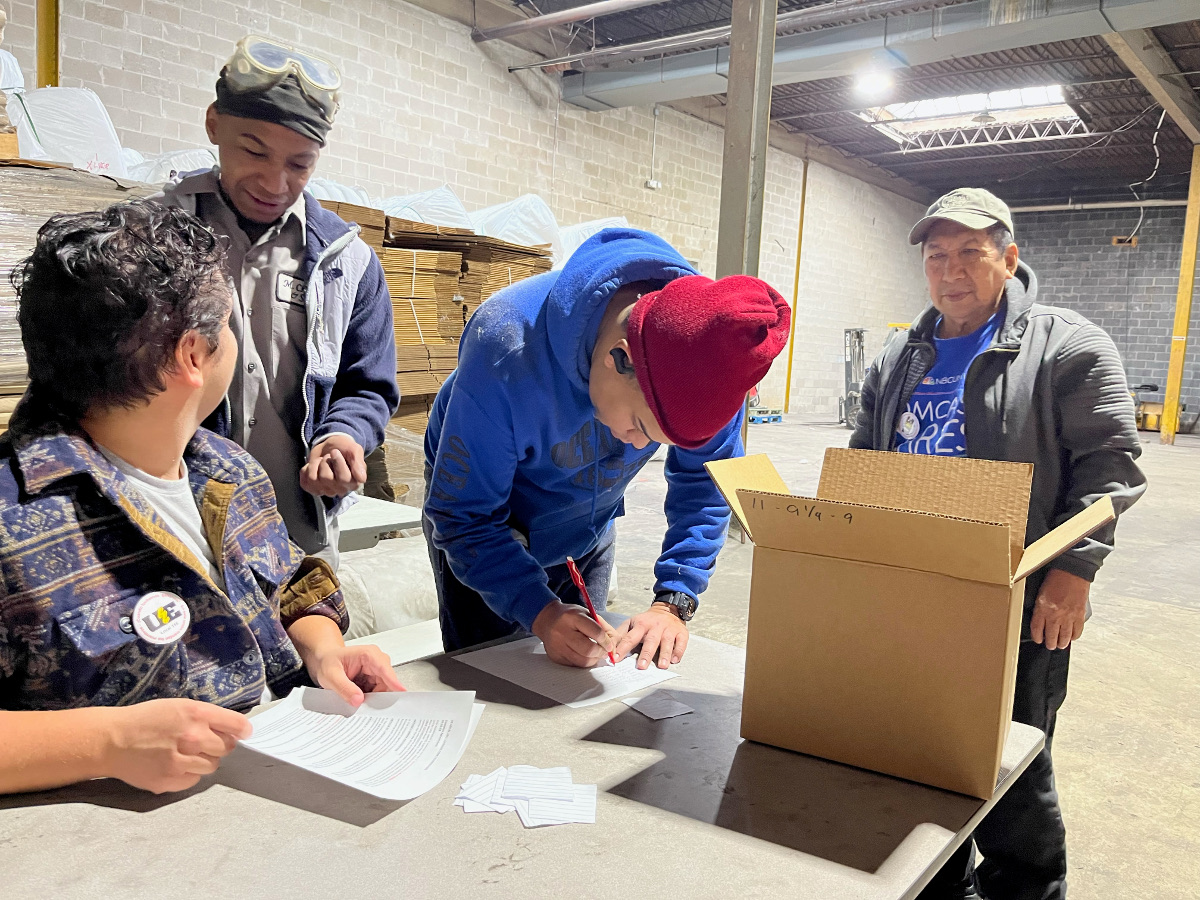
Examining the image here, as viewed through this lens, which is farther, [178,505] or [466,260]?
[466,260]

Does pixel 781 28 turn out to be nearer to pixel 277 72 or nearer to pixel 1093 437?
pixel 1093 437

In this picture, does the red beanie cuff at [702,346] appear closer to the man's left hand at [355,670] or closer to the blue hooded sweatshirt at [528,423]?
the blue hooded sweatshirt at [528,423]

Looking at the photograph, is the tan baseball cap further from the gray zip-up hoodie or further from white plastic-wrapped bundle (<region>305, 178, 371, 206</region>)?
white plastic-wrapped bundle (<region>305, 178, 371, 206</region>)

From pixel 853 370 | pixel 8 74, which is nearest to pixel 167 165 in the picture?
pixel 8 74

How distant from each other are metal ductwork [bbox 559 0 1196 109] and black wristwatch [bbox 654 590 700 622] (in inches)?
281

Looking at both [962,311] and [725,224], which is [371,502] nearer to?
[962,311]

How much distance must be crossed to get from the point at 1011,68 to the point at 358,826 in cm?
1071

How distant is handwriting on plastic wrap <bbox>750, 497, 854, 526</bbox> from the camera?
0.92 m

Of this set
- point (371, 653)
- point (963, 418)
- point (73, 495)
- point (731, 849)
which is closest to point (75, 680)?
point (73, 495)

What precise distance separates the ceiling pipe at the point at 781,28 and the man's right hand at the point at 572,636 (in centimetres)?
713

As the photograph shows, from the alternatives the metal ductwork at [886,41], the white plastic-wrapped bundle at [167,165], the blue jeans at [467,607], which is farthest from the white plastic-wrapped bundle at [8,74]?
the metal ductwork at [886,41]

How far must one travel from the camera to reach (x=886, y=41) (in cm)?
745

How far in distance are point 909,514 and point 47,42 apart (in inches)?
244

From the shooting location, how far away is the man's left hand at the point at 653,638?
4.11 feet
